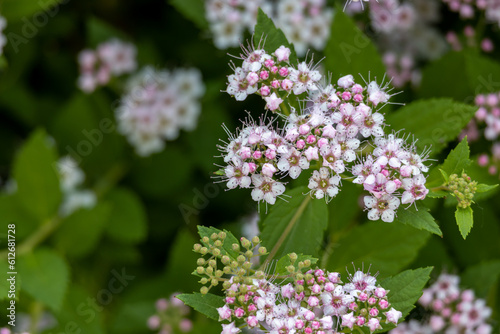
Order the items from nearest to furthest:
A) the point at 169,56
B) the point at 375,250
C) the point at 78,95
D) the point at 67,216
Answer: the point at 375,250
the point at 67,216
the point at 78,95
the point at 169,56

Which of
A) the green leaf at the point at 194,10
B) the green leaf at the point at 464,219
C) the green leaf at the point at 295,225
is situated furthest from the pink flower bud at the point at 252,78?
the green leaf at the point at 194,10

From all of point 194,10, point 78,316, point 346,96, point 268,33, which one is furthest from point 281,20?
point 78,316

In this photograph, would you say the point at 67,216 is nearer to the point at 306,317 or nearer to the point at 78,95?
the point at 78,95

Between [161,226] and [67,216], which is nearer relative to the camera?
[67,216]

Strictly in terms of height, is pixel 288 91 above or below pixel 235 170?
above

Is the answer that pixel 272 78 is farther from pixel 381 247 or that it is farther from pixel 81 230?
pixel 81 230

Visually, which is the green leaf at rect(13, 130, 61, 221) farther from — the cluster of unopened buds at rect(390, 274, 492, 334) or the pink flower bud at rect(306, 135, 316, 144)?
the cluster of unopened buds at rect(390, 274, 492, 334)

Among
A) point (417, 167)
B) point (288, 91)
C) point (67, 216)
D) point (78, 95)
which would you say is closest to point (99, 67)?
point (78, 95)

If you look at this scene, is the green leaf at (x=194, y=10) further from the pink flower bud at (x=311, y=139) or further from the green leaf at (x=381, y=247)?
the pink flower bud at (x=311, y=139)
